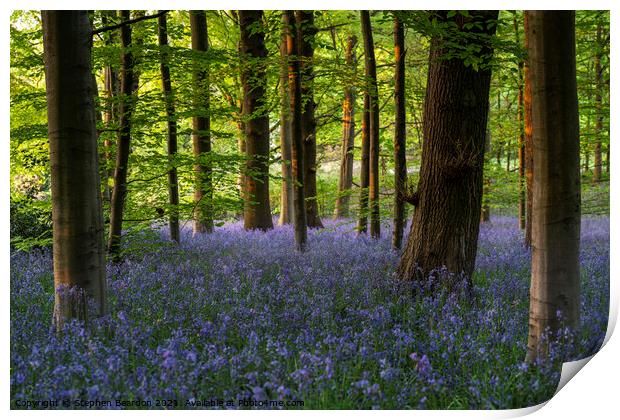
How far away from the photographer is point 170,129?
25.5 ft

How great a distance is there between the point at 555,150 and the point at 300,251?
15.3 feet

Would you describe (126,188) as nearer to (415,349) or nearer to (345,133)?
(415,349)

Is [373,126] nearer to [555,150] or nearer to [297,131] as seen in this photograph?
[297,131]

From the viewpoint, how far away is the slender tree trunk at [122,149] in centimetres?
627

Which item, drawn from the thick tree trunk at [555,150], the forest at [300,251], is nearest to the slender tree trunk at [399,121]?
the forest at [300,251]

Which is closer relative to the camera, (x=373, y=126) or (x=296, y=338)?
(x=296, y=338)

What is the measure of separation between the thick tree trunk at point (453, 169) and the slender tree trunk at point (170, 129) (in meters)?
3.12

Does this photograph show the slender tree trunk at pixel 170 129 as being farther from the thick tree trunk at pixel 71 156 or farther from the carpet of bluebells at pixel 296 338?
the thick tree trunk at pixel 71 156

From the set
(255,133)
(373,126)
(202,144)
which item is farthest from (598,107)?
(255,133)

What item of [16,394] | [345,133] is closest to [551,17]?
[16,394]

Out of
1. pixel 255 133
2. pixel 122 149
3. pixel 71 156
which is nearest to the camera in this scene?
pixel 71 156

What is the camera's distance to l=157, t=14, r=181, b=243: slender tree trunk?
6.23 m
